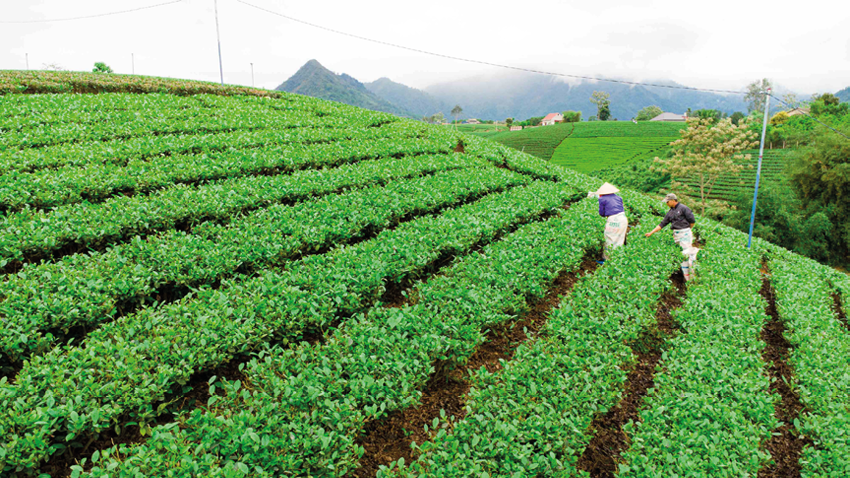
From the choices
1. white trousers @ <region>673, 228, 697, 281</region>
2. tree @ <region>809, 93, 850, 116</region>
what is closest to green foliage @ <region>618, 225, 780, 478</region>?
white trousers @ <region>673, 228, 697, 281</region>

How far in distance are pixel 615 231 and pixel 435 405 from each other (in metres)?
7.02

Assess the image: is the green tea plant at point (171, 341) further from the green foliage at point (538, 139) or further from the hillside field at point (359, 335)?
the green foliage at point (538, 139)

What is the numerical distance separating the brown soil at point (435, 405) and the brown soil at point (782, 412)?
347 centimetres

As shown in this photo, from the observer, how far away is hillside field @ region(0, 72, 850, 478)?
13.1ft

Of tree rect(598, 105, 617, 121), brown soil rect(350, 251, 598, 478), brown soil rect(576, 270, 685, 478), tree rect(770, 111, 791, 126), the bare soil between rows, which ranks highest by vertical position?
tree rect(598, 105, 617, 121)

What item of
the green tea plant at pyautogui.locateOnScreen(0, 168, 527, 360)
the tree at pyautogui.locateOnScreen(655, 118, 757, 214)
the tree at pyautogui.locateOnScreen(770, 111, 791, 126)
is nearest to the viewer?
the green tea plant at pyautogui.locateOnScreen(0, 168, 527, 360)

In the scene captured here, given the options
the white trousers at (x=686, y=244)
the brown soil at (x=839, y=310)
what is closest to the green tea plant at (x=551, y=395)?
the white trousers at (x=686, y=244)

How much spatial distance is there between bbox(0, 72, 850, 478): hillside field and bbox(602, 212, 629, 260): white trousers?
36cm

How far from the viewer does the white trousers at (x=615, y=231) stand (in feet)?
32.5

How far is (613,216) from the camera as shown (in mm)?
9969

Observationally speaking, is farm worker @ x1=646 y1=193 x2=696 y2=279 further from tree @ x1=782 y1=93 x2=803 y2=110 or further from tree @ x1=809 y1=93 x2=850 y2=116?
tree @ x1=809 y1=93 x2=850 y2=116

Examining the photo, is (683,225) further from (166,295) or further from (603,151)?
(603,151)

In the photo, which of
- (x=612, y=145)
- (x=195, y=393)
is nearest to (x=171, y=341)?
(x=195, y=393)

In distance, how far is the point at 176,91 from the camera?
63.8 ft
